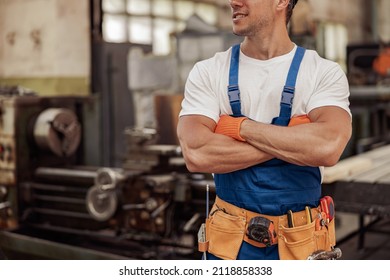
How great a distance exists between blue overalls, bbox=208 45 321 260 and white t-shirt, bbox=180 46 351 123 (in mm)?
21

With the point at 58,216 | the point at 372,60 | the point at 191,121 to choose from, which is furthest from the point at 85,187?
the point at 372,60

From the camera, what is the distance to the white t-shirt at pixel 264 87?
144cm

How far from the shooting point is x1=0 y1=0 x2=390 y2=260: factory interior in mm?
3033

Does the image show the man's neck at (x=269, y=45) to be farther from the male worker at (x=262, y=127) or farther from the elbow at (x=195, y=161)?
the elbow at (x=195, y=161)


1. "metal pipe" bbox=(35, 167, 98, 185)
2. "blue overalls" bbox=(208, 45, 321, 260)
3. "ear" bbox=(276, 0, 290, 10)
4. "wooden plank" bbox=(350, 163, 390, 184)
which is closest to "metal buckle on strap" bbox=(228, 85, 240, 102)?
"blue overalls" bbox=(208, 45, 321, 260)

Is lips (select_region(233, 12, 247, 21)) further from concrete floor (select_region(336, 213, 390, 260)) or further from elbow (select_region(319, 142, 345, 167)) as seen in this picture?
concrete floor (select_region(336, 213, 390, 260))

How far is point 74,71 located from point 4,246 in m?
1.79

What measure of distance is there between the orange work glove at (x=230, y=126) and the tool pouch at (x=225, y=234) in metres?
0.21

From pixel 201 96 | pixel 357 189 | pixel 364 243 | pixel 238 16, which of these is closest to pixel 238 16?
pixel 238 16

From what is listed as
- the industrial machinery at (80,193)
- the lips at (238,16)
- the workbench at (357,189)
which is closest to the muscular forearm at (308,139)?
the lips at (238,16)

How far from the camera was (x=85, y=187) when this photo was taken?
3.46m

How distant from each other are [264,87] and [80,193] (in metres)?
2.21

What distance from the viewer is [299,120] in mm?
1432
